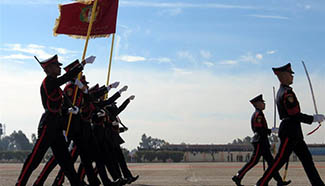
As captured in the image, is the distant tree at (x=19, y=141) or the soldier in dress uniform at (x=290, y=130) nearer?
the soldier in dress uniform at (x=290, y=130)

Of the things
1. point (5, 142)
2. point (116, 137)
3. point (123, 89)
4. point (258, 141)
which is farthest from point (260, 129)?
point (5, 142)

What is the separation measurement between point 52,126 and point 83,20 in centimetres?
483

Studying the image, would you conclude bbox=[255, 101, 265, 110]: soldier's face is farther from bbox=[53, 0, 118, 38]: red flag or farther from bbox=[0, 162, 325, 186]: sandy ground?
bbox=[53, 0, 118, 38]: red flag

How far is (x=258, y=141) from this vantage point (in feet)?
32.5

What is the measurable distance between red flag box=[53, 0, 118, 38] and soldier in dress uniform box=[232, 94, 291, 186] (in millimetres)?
3825

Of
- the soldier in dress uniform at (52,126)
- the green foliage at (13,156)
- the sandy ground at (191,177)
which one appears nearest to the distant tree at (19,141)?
the green foliage at (13,156)

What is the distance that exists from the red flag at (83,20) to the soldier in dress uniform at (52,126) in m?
4.06

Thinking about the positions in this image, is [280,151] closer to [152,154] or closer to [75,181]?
[75,181]

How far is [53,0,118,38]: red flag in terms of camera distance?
38.0ft

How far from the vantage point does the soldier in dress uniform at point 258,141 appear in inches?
387

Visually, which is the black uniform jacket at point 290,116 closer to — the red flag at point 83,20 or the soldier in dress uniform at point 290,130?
the soldier in dress uniform at point 290,130

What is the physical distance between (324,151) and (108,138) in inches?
2010

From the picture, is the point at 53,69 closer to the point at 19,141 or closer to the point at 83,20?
the point at 83,20

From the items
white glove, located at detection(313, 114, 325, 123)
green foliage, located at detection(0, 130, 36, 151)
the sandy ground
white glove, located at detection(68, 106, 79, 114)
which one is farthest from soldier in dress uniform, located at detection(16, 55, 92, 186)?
green foliage, located at detection(0, 130, 36, 151)
